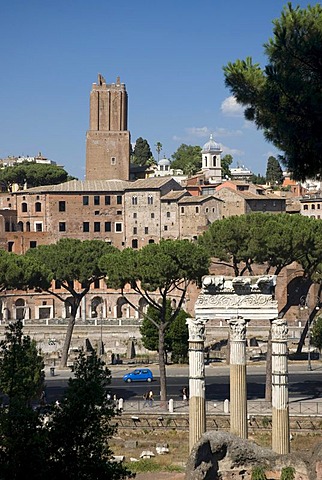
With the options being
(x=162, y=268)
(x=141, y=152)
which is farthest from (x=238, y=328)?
(x=141, y=152)

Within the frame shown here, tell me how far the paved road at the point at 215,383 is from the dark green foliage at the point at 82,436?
52.3ft

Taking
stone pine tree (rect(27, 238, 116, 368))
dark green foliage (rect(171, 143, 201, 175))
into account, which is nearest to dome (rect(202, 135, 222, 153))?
dark green foliage (rect(171, 143, 201, 175))

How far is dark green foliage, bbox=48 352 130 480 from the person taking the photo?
12.7 metres

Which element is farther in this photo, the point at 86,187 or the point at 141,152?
the point at 141,152

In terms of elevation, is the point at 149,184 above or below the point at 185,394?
above

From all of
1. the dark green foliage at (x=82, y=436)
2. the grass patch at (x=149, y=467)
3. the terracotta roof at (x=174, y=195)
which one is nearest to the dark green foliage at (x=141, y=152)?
the terracotta roof at (x=174, y=195)

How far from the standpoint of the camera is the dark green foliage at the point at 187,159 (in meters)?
90.5

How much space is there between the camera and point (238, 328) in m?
20.9

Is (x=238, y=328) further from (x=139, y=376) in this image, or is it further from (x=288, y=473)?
(x=139, y=376)

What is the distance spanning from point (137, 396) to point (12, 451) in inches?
713

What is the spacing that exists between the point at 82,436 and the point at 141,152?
290ft

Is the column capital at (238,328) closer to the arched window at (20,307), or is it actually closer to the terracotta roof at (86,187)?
the arched window at (20,307)

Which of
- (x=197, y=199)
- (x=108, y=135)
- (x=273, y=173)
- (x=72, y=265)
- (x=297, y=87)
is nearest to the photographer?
(x=297, y=87)

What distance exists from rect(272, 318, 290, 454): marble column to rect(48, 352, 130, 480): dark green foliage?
729 centimetres
